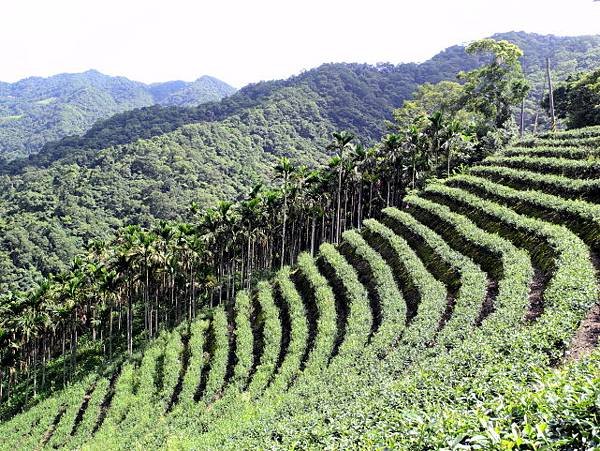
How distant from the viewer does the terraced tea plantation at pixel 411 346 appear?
7.63m

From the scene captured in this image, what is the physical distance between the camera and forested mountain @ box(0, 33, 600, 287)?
3952 inches

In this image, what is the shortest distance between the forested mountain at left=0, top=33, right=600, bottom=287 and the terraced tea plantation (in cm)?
6099

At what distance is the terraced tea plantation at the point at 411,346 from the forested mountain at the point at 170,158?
6099 cm

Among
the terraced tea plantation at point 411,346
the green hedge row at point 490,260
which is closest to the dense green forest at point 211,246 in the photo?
the terraced tea plantation at point 411,346

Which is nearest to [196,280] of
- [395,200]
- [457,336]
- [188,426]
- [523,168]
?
[395,200]

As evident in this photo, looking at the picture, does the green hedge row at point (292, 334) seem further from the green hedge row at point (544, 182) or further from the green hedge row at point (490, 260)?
the green hedge row at point (544, 182)

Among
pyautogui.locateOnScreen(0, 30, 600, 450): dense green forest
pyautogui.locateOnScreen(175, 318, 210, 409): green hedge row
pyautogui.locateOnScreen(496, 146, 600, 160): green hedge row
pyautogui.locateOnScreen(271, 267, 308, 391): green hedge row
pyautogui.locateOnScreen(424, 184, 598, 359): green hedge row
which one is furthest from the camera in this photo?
pyautogui.locateOnScreen(496, 146, 600, 160): green hedge row

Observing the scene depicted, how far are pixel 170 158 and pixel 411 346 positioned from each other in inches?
4701

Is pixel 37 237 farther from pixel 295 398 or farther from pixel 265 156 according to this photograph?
pixel 295 398

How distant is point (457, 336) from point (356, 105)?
548 ft

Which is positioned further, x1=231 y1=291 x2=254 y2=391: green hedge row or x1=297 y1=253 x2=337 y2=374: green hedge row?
x1=231 y1=291 x2=254 y2=391: green hedge row

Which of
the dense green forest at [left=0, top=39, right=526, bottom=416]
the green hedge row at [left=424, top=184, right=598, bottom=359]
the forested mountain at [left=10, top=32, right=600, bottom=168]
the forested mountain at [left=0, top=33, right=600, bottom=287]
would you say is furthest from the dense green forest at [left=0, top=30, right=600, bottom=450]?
the forested mountain at [left=10, top=32, right=600, bottom=168]

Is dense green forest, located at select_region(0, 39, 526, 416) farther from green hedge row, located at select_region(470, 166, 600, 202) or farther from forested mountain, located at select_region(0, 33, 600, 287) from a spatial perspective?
forested mountain, located at select_region(0, 33, 600, 287)

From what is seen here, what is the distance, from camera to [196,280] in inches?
2103
